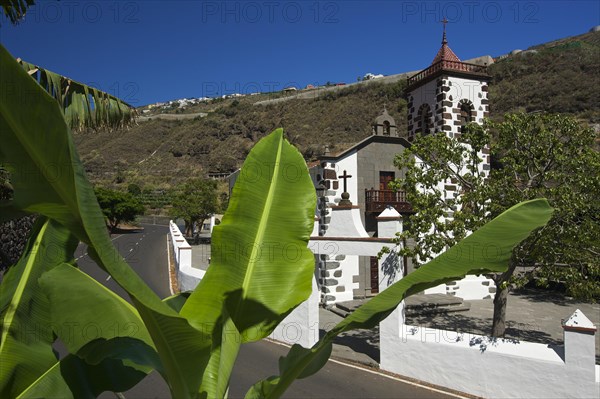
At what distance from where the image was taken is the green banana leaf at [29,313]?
7.06 feet

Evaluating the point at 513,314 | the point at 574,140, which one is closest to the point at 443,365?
the point at 574,140

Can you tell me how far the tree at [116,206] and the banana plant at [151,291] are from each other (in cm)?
4099

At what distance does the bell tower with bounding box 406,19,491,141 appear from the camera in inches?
553

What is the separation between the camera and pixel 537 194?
8.55 metres

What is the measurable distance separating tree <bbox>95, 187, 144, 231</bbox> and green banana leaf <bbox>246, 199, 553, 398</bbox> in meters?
42.0

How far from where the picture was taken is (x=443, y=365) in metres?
7.54

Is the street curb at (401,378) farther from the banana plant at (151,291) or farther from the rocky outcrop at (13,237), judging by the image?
the rocky outcrop at (13,237)

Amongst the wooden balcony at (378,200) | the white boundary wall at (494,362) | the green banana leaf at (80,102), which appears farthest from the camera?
the wooden balcony at (378,200)

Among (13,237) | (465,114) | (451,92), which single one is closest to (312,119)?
(465,114)

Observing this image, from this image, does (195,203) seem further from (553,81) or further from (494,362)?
(553,81)

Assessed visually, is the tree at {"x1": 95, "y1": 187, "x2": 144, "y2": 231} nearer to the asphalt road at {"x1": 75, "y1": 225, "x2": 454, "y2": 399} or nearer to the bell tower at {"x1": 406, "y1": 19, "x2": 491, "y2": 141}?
the bell tower at {"x1": 406, "y1": 19, "x2": 491, "y2": 141}

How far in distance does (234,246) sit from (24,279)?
128 cm

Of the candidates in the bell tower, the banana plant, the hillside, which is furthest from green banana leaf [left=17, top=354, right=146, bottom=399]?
the hillside

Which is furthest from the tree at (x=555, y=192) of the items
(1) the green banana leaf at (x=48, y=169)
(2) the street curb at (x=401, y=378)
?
(1) the green banana leaf at (x=48, y=169)
